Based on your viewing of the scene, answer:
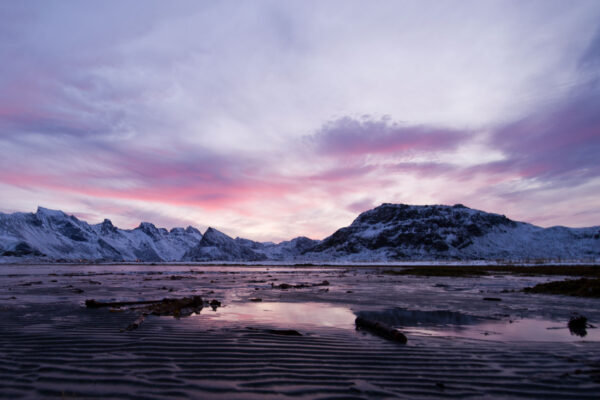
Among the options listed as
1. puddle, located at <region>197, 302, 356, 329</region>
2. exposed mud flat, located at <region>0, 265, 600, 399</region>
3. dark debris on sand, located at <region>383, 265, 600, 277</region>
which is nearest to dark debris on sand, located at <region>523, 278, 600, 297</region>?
exposed mud flat, located at <region>0, 265, 600, 399</region>

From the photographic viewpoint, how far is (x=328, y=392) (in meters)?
5.53

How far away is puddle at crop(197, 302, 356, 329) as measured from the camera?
12.3 meters

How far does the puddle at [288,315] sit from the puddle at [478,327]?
4.98ft

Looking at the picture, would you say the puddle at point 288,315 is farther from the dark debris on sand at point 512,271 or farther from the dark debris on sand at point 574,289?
the dark debris on sand at point 512,271

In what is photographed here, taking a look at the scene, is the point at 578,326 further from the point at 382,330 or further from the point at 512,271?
the point at 512,271

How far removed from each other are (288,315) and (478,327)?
6.98 m

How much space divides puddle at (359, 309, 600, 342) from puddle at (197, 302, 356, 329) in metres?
1.52

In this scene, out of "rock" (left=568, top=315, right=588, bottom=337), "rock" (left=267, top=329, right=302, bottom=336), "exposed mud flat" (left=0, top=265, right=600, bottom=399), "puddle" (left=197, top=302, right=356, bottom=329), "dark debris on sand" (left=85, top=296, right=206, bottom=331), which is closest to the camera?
"exposed mud flat" (left=0, top=265, right=600, bottom=399)

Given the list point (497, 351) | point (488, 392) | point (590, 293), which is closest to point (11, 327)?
point (488, 392)

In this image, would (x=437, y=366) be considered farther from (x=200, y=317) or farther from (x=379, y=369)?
(x=200, y=317)

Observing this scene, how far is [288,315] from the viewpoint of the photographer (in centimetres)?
1406

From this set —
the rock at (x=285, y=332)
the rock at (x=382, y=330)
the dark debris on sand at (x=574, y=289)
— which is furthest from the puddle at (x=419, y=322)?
the dark debris on sand at (x=574, y=289)

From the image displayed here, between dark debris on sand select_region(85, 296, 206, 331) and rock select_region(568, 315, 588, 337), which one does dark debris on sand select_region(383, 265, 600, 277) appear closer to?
rock select_region(568, 315, 588, 337)

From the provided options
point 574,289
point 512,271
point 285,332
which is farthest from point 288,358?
point 512,271
